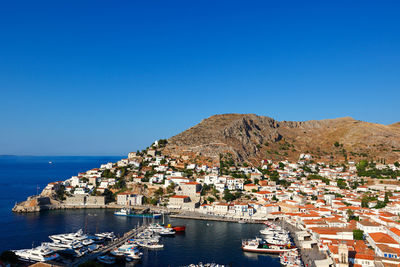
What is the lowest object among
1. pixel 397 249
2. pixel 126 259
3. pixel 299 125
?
pixel 126 259

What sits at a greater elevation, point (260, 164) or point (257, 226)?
point (260, 164)

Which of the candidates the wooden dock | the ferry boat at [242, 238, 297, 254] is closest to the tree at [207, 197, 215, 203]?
the wooden dock

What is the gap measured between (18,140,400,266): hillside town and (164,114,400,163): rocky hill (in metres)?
8.14

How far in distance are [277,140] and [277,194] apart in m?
67.6

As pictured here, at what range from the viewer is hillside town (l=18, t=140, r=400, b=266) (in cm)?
3736

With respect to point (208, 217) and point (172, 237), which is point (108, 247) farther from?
point (208, 217)

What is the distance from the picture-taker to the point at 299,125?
155 meters

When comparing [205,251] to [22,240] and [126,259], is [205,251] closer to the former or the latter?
[126,259]

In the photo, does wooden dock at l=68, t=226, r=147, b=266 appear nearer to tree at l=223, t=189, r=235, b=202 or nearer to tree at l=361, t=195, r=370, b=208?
tree at l=223, t=189, r=235, b=202

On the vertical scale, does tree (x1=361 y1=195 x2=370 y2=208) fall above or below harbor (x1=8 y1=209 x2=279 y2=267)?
above

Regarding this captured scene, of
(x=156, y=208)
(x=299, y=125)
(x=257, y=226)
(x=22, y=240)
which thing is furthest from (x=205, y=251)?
(x=299, y=125)

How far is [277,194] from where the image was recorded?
6625 centimetres

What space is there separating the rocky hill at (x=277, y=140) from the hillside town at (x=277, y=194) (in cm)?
814

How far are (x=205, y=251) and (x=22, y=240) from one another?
84.4 feet
